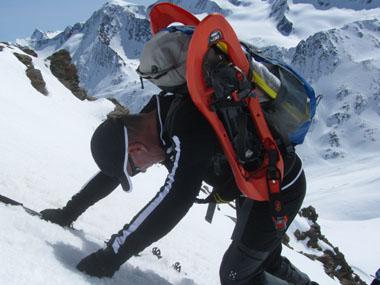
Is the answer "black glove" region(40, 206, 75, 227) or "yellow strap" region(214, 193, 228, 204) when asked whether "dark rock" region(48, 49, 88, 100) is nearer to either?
"black glove" region(40, 206, 75, 227)

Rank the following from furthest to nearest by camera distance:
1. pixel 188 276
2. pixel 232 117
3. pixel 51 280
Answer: pixel 188 276 → pixel 232 117 → pixel 51 280

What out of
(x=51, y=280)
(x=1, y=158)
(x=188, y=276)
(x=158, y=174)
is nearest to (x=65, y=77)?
(x=158, y=174)

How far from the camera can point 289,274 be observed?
5.91 m

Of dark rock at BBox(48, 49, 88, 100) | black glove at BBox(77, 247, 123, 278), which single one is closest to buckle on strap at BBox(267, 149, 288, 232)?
black glove at BBox(77, 247, 123, 278)

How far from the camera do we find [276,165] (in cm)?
469

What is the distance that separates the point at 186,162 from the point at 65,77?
87.4 feet

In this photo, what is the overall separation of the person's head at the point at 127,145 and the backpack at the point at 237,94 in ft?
1.38

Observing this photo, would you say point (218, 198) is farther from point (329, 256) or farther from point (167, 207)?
point (329, 256)

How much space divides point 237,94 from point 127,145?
3.52ft

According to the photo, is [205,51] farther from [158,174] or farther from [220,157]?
[158,174]

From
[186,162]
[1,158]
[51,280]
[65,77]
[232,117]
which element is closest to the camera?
[51,280]

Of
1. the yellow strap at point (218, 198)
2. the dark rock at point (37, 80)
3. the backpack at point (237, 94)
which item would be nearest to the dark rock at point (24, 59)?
the dark rock at point (37, 80)

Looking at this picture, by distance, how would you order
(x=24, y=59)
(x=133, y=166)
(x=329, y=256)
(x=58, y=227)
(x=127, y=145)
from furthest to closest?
(x=329, y=256)
(x=24, y=59)
(x=58, y=227)
(x=133, y=166)
(x=127, y=145)

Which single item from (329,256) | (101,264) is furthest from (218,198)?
(329,256)
